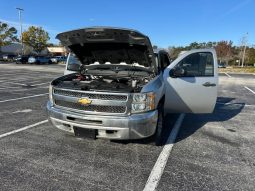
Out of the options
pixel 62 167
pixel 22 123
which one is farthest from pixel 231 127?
pixel 22 123

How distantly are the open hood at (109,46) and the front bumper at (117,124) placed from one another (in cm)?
143

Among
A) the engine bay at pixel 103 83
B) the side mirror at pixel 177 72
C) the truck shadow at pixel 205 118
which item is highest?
the side mirror at pixel 177 72

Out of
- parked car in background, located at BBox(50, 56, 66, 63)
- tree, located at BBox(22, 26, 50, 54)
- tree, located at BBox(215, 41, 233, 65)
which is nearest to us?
parked car in background, located at BBox(50, 56, 66, 63)

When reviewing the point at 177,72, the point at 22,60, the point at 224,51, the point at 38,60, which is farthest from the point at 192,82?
the point at 224,51

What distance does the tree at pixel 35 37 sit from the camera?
2648 inches

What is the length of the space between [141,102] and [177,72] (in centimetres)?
154

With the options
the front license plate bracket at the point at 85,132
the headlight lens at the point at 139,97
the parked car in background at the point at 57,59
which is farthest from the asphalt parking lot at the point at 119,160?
the parked car in background at the point at 57,59

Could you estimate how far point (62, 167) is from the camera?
12.4ft

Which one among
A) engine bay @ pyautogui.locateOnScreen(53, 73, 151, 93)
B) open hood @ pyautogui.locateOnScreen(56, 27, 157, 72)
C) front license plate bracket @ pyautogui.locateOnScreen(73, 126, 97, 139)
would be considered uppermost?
open hood @ pyautogui.locateOnScreen(56, 27, 157, 72)

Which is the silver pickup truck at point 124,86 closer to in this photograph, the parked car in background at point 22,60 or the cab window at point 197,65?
the cab window at point 197,65

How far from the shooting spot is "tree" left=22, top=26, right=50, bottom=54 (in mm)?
67250

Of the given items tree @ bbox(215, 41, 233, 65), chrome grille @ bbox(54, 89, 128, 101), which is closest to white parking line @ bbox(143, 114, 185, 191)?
chrome grille @ bbox(54, 89, 128, 101)

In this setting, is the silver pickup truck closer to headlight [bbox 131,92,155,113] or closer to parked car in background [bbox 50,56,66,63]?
headlight [bbox 131,92,155,113]

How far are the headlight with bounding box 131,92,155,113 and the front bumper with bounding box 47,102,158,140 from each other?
0.08 meters
